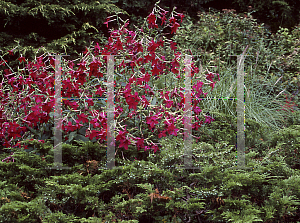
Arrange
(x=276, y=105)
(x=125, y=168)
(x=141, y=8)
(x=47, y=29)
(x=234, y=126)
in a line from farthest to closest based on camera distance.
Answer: (x=141, y=8) < (x=47, y=29) < (x=276, y=105) < (x=234, y=126) < (x=125, y=168)

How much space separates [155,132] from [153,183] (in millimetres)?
664

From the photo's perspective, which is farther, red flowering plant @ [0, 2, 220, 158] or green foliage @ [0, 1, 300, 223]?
red flowering plant @ [0, 2, 220, 158]

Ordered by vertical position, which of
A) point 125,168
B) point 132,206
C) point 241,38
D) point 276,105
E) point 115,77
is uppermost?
point 241,38

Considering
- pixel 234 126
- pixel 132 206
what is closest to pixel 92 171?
pixel 132 206

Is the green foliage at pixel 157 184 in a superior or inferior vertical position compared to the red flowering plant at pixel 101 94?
inferior

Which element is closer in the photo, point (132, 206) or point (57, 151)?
point (132, 206)

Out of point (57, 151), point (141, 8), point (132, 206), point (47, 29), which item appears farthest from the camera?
point (141, 8)

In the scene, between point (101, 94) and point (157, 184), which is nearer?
point (157, 184)

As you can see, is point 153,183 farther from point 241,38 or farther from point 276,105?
point 241,38

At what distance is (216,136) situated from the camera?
9.20ft

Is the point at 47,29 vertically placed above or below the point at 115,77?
above

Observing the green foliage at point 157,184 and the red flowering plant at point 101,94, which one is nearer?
the green foliage at point 157,184

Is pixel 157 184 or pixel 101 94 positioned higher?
pixel 101 94

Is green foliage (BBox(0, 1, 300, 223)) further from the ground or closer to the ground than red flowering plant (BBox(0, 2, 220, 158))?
closer to the ground
